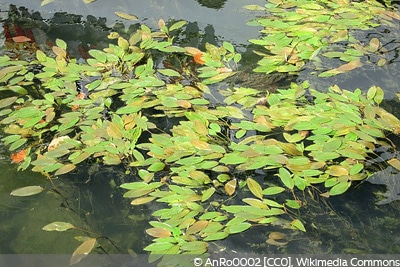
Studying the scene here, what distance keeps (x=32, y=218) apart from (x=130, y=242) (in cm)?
42

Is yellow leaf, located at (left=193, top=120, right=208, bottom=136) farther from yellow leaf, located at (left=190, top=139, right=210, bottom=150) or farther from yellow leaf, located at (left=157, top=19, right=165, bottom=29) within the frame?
yellow leaf, located at (left=157, top=19, right=165, bottom=29)

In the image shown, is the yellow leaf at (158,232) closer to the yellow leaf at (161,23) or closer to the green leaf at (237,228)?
the green leaf at (237,228)

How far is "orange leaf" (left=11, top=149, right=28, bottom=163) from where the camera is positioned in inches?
86.0

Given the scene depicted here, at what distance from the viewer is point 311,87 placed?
2492mm

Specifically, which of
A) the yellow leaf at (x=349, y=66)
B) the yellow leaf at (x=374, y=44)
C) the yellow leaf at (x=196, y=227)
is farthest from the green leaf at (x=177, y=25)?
the yellow leaf at (x=196, y=227)

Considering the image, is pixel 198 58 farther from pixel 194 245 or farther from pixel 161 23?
pixel 194 245

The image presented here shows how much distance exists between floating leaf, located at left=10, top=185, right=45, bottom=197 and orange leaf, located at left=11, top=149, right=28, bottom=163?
0.19 meters

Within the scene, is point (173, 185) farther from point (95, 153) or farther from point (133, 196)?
point (95, 153)

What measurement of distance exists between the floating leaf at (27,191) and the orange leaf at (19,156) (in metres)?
0.19

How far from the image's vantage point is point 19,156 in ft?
7.22

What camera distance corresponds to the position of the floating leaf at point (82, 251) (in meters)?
1.75

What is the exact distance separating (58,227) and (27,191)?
264mm

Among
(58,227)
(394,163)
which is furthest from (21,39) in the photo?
(394,163)

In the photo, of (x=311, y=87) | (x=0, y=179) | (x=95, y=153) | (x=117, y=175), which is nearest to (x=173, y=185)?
(x=117, y=175)
